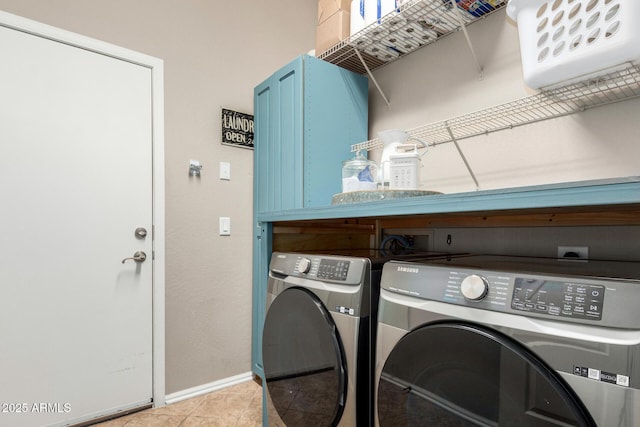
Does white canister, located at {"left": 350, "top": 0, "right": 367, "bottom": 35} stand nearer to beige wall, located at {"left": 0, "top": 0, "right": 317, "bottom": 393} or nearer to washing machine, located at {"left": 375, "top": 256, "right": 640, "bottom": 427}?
beige wall, located at {"left": 0, "top": 0, "right": 317, "bottom": 393}

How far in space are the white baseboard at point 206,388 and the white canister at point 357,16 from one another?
227 centimetres

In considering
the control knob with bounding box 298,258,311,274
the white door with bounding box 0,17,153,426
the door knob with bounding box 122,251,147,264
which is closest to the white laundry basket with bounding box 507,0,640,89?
the control knob with bounding box 298,258,311,274

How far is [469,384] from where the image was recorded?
2.39 feet

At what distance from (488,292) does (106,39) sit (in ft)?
7.31

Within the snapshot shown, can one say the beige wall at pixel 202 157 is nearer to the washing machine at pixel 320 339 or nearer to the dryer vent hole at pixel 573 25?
the washing machine at pixel 320 339

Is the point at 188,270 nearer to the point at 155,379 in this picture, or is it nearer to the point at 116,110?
the point at 155,379

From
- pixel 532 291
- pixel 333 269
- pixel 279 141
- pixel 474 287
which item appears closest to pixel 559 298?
pixel 532 291

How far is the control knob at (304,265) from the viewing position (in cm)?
125

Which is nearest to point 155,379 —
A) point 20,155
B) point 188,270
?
point 188,270

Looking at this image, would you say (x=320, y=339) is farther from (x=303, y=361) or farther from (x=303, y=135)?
(x=303, y=135)

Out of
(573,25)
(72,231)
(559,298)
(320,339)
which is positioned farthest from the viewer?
(72,231)

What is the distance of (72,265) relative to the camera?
5.71ft

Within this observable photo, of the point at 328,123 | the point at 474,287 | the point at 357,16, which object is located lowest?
the point at 474,287

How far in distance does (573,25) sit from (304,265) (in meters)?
1.14
